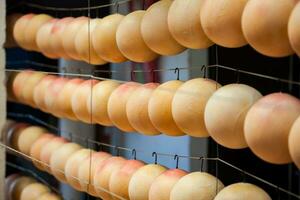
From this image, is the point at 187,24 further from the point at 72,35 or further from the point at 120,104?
the point at 72,35

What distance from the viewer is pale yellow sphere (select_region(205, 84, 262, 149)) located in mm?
1058

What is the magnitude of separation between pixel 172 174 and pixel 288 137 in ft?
1.43

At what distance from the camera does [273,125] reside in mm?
947

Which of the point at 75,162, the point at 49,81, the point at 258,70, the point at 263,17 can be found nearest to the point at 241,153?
the point at 258,70

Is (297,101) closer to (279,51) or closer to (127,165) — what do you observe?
(279,51)

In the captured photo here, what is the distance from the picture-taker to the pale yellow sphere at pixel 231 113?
1058 millimetres

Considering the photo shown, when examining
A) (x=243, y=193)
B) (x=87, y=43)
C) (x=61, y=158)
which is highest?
(x=87, y=43)

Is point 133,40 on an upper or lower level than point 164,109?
upper

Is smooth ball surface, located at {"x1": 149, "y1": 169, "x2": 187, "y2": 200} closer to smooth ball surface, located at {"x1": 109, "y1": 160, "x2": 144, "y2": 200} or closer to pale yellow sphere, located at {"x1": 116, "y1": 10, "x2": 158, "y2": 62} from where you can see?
smooth ball surface, located at {"x1": 109, "y1": 160, "x2": 144, "y2": 200}

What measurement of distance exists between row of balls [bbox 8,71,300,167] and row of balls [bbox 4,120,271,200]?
10 centimetres

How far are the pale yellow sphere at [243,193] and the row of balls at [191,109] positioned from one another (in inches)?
3.5

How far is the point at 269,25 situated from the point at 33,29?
3.91 feet

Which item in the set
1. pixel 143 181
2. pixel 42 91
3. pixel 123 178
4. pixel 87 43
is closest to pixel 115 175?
pixel 123 178

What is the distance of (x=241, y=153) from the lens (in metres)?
1.52
